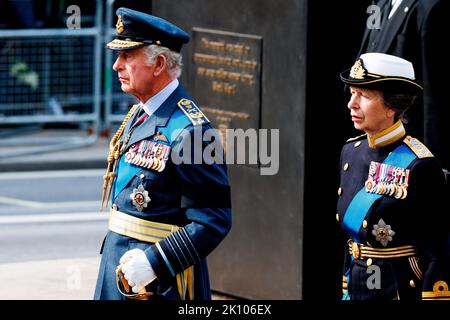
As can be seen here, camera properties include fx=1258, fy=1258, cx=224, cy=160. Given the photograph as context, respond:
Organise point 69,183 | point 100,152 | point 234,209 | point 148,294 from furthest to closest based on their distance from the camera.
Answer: point 100,152 < point 69,183 < point 234,209 < point 148,294

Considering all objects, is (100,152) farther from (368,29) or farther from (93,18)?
(368,29)

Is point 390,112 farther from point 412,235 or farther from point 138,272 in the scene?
point 138,272

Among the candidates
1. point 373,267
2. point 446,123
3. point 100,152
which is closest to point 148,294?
point 373,267

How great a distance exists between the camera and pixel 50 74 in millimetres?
14703

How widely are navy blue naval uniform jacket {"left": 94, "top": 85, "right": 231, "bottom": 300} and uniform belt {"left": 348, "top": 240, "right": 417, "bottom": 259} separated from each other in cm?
55

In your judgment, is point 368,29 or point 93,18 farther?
point 93,18

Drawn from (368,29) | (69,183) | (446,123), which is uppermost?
(368,29)

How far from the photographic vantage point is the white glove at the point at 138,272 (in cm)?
502

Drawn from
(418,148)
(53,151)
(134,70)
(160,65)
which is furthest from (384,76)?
(53,151)

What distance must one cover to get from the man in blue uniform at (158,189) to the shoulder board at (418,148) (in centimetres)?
76

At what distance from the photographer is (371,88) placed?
5.14 meters

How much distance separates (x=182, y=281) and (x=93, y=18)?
10264 mm

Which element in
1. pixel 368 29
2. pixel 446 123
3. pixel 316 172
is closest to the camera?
pixel 446 123
